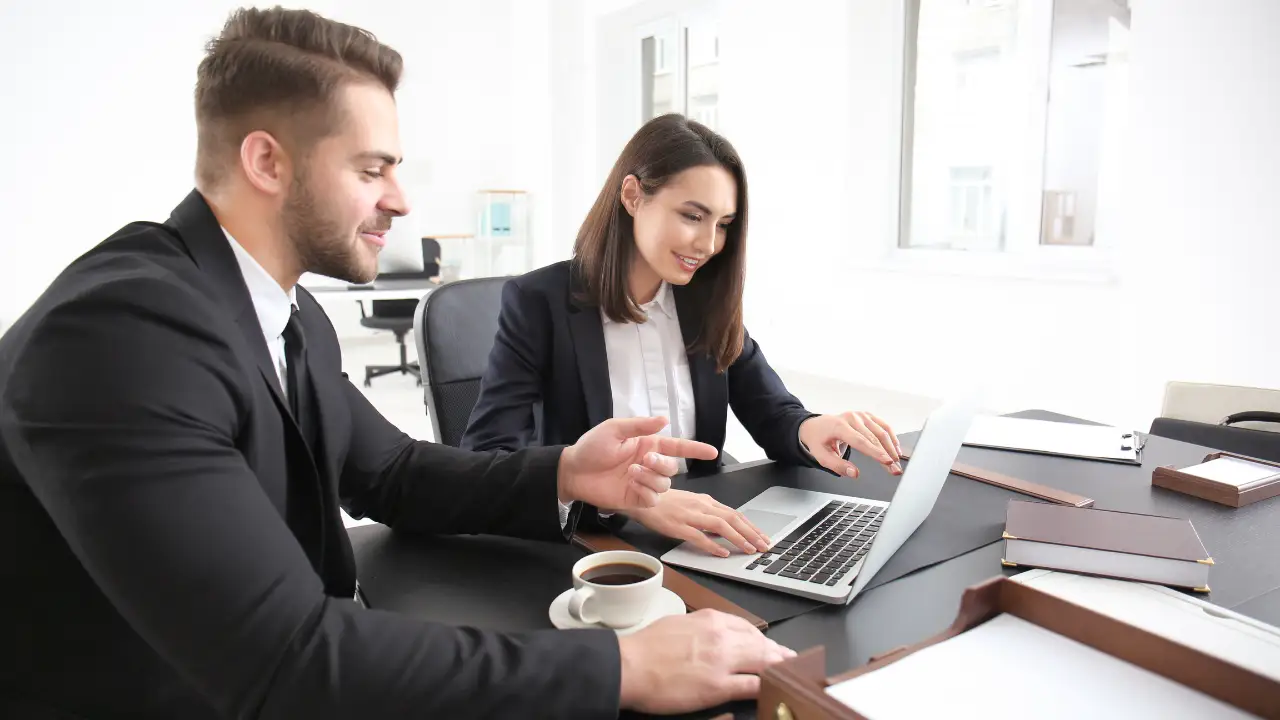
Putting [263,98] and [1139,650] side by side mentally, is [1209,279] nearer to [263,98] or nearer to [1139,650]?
[1139,650]

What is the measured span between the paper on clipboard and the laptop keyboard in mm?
484

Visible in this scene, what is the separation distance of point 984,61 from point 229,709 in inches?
174

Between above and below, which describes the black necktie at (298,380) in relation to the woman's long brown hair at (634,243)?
below

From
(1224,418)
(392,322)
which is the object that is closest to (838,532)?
(1224,418)

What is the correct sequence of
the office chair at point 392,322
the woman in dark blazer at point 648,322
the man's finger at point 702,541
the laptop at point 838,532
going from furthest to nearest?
the office chair at point 392,322
the woman in dark blazer at point 648,322
the man's finger at point 702,541
the laptop at point 838,532

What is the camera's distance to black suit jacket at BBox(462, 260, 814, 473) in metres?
1.55

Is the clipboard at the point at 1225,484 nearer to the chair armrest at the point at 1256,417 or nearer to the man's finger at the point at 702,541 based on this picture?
the chair armrest at the point at 1256,417

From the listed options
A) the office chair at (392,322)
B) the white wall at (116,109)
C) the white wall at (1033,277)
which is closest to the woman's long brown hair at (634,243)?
the white wall at (1033,277)

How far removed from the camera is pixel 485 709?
70cm

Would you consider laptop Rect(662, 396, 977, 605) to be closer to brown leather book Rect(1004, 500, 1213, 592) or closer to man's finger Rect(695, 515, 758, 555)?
man's finger Rect(695, 515, 758, 555)

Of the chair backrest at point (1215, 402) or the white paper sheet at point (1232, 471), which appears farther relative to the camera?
the chair backrest at point (1215, 402)

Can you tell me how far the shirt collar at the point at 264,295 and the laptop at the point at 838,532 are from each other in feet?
1.73

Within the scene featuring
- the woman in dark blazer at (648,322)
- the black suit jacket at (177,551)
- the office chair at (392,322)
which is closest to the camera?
the black suit jacket at (177,551)

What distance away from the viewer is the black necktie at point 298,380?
3.24 feet
